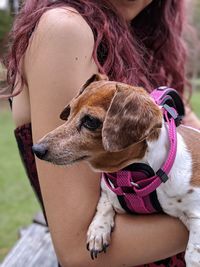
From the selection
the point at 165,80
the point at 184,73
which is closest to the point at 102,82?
the point at 165,80

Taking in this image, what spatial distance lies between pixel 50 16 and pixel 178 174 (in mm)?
622

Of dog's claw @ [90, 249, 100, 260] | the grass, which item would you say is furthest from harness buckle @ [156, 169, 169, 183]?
the grass

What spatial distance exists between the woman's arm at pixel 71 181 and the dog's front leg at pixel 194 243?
6 cm

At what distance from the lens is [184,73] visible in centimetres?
268

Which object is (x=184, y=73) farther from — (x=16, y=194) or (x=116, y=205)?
(x=16, y=194)

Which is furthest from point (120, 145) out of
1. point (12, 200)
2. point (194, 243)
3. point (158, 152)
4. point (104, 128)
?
point (12, 200)

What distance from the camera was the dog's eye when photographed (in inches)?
64.4

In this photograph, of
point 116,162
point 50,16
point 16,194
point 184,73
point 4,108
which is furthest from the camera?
point 4,108

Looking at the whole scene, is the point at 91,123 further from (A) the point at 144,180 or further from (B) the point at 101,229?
(B) the point at 101,229

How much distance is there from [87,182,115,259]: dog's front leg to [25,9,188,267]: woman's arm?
2 cm

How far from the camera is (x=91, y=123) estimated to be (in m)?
1.64

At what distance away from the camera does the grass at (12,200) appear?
4637 millimetres

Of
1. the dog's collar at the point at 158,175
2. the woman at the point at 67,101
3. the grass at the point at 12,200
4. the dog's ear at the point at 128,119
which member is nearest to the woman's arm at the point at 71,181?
the woman at the point at 67,101

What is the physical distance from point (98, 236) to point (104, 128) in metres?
0.38
